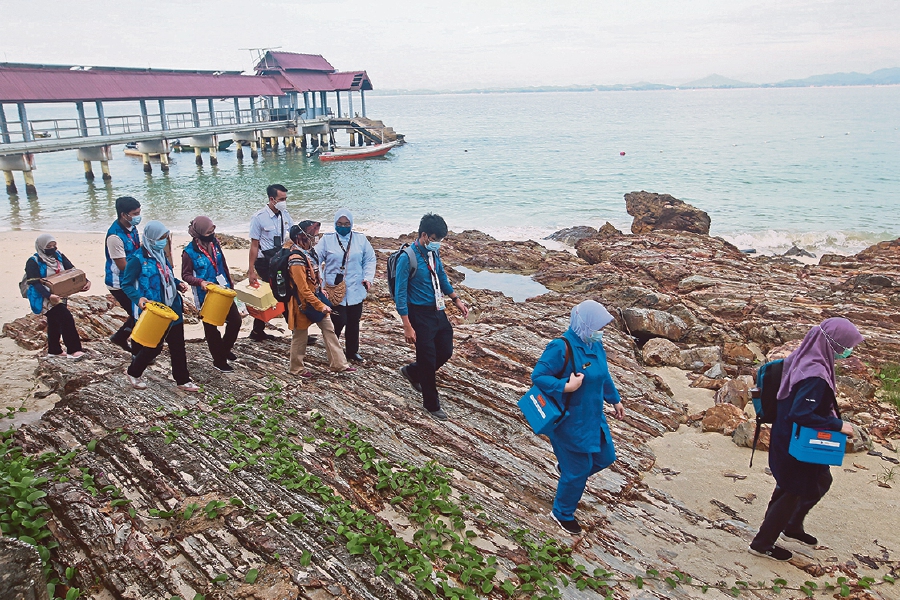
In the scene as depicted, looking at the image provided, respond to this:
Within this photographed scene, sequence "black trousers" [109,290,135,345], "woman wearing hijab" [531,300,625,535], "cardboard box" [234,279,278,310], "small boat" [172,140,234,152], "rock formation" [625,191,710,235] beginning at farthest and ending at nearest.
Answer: "small boat" [172,140,234,152] < "rock formation" [625,191,710,235] < "cardboard box" [234,279,278,310] < "black trousers" [109,290,135,345] < "woman wearing hijab" [531,300,625,535]

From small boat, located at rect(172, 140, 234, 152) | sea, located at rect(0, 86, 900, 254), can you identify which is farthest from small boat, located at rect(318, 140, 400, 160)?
small boat, located at rect(172, 140, 234, 152)

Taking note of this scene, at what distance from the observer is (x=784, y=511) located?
4340mm

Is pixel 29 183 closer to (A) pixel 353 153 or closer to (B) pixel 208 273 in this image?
(A) pixel 353 153

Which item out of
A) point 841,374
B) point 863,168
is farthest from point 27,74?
point 863,168

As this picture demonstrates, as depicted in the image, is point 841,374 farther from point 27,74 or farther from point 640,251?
point 27,74

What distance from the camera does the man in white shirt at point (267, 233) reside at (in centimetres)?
748

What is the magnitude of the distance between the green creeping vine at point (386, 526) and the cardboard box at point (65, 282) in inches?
93.8

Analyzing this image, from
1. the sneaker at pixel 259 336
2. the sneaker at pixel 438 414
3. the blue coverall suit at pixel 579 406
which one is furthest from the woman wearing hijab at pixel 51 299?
the blue coverall suit at pixel 579 406

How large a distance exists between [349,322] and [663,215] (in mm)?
16067

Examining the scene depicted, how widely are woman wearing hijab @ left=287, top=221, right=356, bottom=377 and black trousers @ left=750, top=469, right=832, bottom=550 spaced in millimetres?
4414

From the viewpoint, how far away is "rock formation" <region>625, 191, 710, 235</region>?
1981cm

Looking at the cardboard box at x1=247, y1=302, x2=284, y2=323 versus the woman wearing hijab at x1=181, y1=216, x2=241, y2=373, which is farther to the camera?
the cardboard box at x1=247, y1=302, x2=284, y2=323

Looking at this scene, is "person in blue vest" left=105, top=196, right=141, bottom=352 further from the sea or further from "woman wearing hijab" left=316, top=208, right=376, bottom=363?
the sea

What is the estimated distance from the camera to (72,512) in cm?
397
